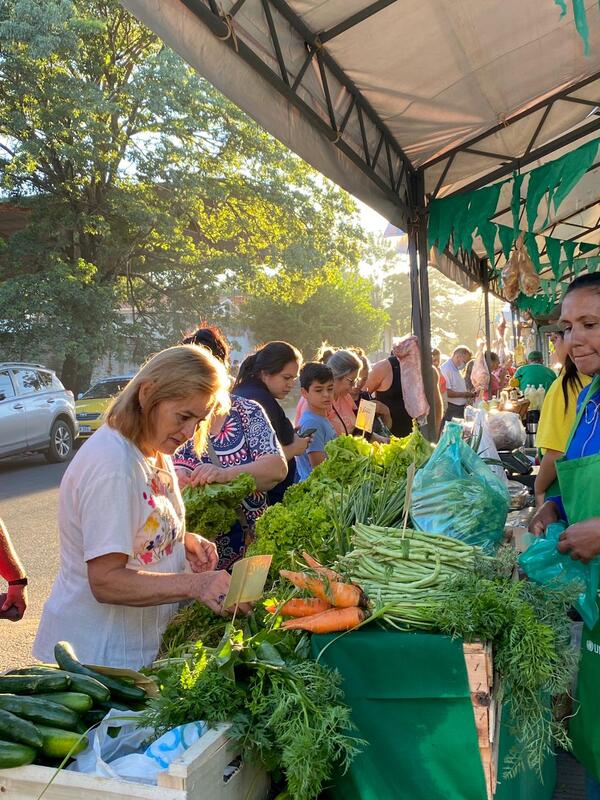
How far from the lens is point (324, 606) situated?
216cm

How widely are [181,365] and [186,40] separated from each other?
190cm

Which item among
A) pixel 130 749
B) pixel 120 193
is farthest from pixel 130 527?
pixel 120 193

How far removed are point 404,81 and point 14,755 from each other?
5031 mm

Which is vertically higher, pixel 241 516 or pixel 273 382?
pixel 273 382

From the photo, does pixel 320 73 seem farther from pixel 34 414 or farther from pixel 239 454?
pixel 34 414

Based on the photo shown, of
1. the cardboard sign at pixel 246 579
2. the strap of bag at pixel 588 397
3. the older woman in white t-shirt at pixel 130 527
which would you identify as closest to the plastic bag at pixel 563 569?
the strap of bag at pixel 588 397

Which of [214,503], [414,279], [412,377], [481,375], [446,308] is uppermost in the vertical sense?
[446,308]

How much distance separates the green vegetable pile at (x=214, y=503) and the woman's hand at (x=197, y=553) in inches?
14.2

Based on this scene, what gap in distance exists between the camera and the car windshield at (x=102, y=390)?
1764cm

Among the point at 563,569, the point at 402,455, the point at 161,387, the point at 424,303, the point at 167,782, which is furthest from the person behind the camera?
the point at 424,303

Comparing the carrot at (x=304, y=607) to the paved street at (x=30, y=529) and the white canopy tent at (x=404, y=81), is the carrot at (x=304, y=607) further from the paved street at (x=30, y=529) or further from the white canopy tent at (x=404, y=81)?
the paved street at (x=30, y=529)

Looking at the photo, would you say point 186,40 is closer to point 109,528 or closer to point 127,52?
point 109,528

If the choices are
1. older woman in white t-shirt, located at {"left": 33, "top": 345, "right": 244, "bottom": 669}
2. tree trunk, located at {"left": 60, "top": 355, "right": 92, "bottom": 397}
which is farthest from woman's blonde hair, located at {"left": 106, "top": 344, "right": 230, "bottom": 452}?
tree trunk, located at {"left": 60, "top": 355, "right": 92, "bottom": 397}

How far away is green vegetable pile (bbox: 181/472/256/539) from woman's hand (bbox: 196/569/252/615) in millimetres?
918
